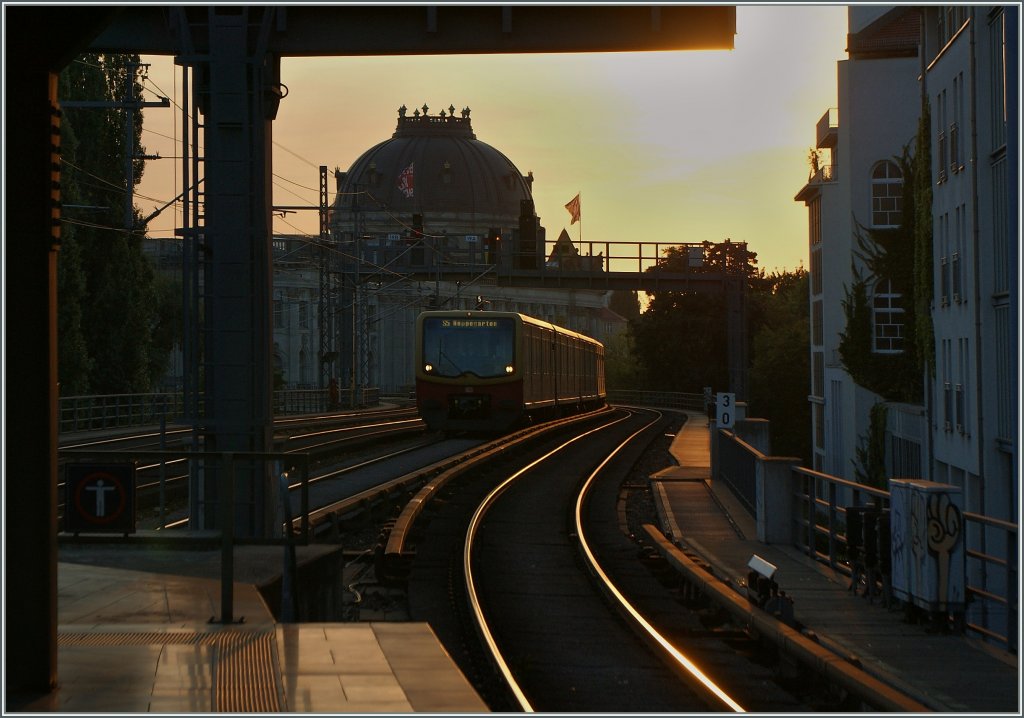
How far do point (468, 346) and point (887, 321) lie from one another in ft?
65.8

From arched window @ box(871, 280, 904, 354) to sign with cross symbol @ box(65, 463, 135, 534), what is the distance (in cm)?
3930

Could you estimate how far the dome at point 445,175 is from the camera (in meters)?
131

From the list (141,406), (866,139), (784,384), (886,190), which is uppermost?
(866,139)

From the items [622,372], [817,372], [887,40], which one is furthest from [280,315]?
[887,40]

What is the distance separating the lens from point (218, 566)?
11812 mm

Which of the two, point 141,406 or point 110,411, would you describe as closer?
point 141,406

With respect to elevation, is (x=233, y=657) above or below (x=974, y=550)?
above

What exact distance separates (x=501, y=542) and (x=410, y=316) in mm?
89859

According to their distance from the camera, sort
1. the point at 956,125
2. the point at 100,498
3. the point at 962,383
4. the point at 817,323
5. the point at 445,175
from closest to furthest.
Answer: the point at 100,498 < the point at 962,383 < the point at 956,125 < the point at 817,323 < the point at 445,175

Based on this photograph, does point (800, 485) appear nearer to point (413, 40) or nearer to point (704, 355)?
point (413, 40)

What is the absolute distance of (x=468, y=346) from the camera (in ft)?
117

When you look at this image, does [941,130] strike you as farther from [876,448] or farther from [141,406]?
[141,406]

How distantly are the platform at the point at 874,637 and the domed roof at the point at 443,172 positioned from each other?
113m

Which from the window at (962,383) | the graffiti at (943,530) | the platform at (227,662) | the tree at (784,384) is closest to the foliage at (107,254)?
the window at (962,383)
